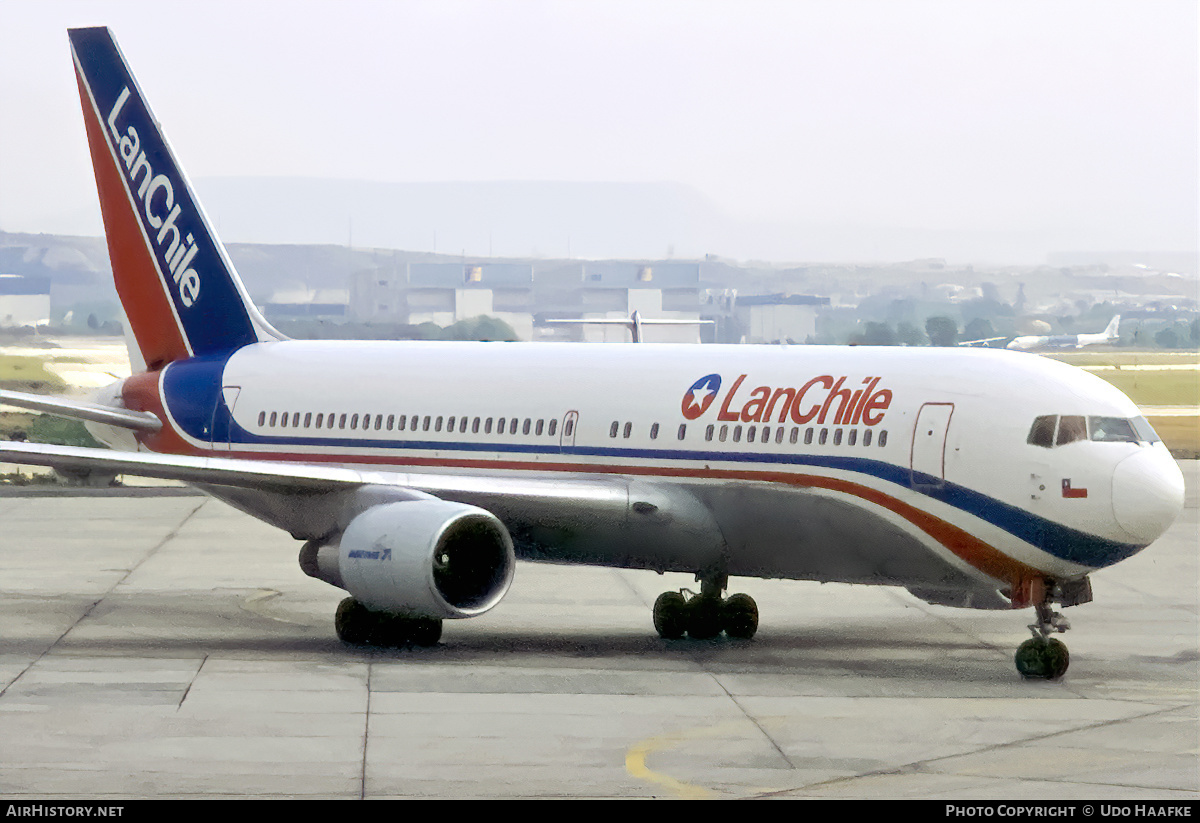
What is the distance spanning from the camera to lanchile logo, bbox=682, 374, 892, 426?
63.0ft

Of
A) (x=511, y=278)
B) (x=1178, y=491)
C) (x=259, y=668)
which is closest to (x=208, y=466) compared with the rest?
(x=259, y=668)

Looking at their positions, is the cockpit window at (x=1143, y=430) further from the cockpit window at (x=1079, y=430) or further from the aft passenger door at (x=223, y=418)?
the aft passenger door at (x=223, y=418)

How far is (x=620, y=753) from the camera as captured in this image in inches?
561

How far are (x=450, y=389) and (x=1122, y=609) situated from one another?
1030 cm

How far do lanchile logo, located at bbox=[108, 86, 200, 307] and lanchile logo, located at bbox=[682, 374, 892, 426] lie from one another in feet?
31.6

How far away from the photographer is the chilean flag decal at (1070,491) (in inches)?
698

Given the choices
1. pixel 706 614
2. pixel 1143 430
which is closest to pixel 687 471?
pixel 706 614

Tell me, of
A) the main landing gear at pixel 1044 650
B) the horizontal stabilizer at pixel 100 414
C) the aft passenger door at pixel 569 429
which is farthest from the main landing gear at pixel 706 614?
the horizontal stabilizer at pixel 100 414

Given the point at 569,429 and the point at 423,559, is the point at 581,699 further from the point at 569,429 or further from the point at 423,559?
the point at 569,429

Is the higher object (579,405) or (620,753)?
(579,405)

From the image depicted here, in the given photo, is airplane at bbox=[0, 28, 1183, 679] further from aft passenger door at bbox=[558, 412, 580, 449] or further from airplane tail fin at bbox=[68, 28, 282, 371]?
airplane tail fin at bbox=[68, 28, 282, 371]

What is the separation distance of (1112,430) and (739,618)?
18.4 ft

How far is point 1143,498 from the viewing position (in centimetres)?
→ 1748
